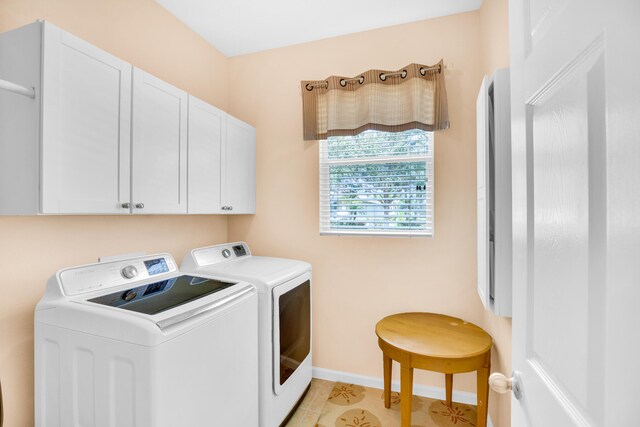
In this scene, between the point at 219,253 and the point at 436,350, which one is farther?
the point at 219,253

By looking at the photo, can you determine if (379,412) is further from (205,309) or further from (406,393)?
(205,309)

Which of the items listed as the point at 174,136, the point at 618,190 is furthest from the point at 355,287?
the point at 618,190

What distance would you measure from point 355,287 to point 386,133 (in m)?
1.25

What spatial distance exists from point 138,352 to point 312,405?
4.92 feet

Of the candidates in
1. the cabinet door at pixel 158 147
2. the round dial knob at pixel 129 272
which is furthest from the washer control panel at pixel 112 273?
the cabinet door at pixel 158 147

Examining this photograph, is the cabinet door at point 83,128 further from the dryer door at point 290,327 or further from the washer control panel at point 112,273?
the dryer door at point 290,327

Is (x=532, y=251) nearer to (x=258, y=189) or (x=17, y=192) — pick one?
(x=17, y=192)

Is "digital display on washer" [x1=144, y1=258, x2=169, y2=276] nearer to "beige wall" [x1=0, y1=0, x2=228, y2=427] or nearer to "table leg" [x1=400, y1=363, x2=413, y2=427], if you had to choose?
"beige wall" [x1=0, y1=0, x2=228, y2=427]

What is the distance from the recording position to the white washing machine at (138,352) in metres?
1.14

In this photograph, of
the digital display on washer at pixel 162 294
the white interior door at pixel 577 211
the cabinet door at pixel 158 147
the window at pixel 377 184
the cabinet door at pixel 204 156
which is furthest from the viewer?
the window at pixel 377 184

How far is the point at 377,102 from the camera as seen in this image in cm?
230

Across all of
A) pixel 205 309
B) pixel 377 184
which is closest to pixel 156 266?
pixel 205 309

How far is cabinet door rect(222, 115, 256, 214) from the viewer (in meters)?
2.32

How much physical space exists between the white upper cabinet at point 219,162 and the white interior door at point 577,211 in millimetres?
1797
